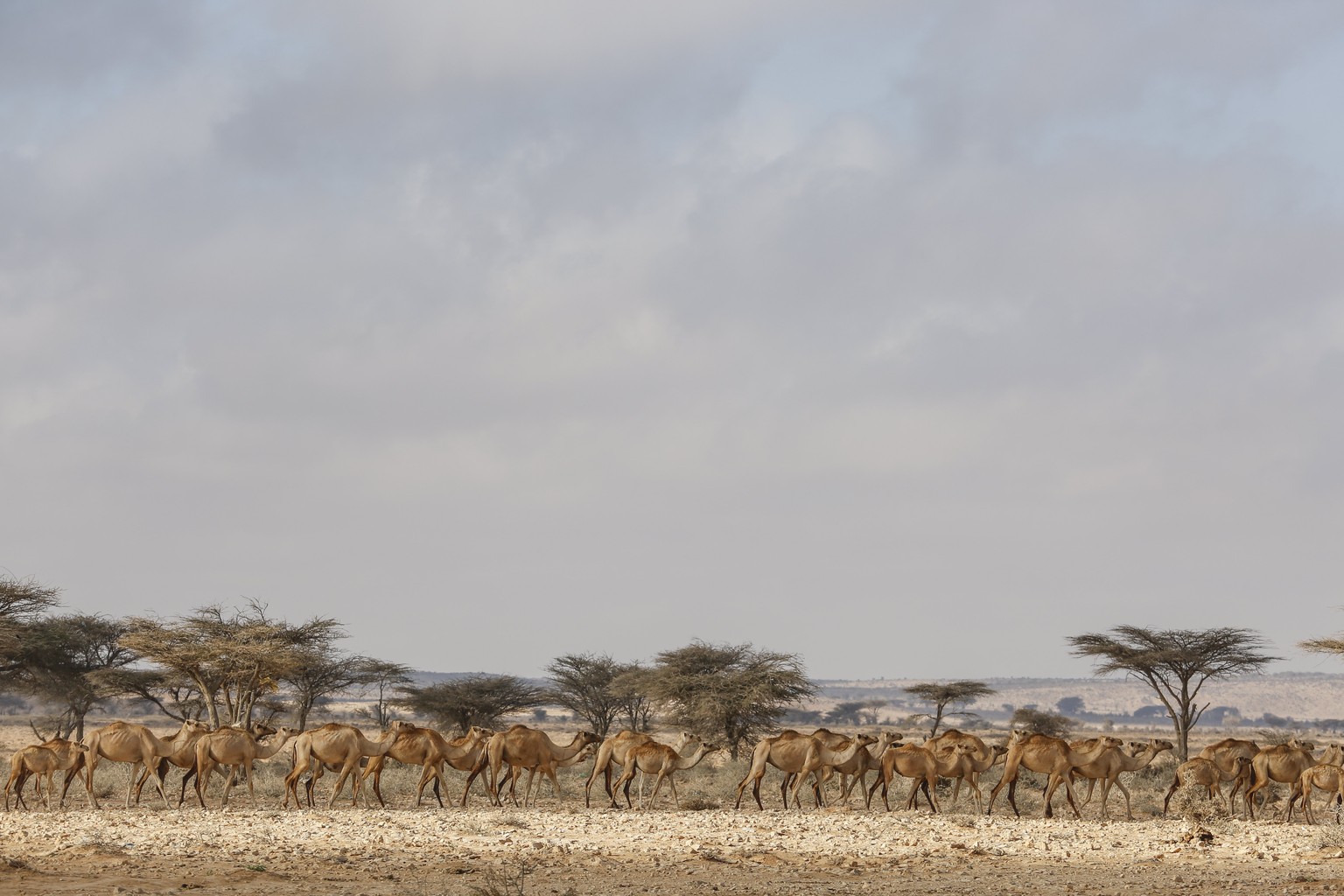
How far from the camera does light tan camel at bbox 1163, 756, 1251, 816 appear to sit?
2539 cm

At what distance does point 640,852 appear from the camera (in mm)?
17484

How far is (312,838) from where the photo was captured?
1803 cm

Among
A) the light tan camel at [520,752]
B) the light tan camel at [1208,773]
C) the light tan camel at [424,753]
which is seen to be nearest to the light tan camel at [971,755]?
the light tan camel at [1208,773]

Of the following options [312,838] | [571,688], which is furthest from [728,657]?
[312,838]

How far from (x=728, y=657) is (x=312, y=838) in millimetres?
29274

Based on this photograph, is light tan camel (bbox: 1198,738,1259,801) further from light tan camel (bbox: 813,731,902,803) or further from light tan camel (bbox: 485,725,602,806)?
light tan camel (bbox: 485,725,602,806)

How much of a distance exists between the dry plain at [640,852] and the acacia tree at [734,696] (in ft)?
53.7

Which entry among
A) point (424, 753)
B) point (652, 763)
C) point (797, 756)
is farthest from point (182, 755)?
point (797, 756)

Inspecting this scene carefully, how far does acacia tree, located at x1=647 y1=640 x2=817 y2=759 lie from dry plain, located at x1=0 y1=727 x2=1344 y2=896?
1636 centimetres

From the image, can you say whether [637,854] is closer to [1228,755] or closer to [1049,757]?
[1049,757]

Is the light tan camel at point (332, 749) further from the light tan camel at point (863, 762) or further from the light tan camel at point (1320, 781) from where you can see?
the light tan camel at point (1320, 781)

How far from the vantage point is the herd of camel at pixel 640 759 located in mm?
23328

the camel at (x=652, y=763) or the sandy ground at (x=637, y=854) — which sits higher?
the camel at (x=652, y=763)

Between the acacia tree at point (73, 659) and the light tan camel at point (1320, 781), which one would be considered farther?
the acacia tree at point (73, 659)
